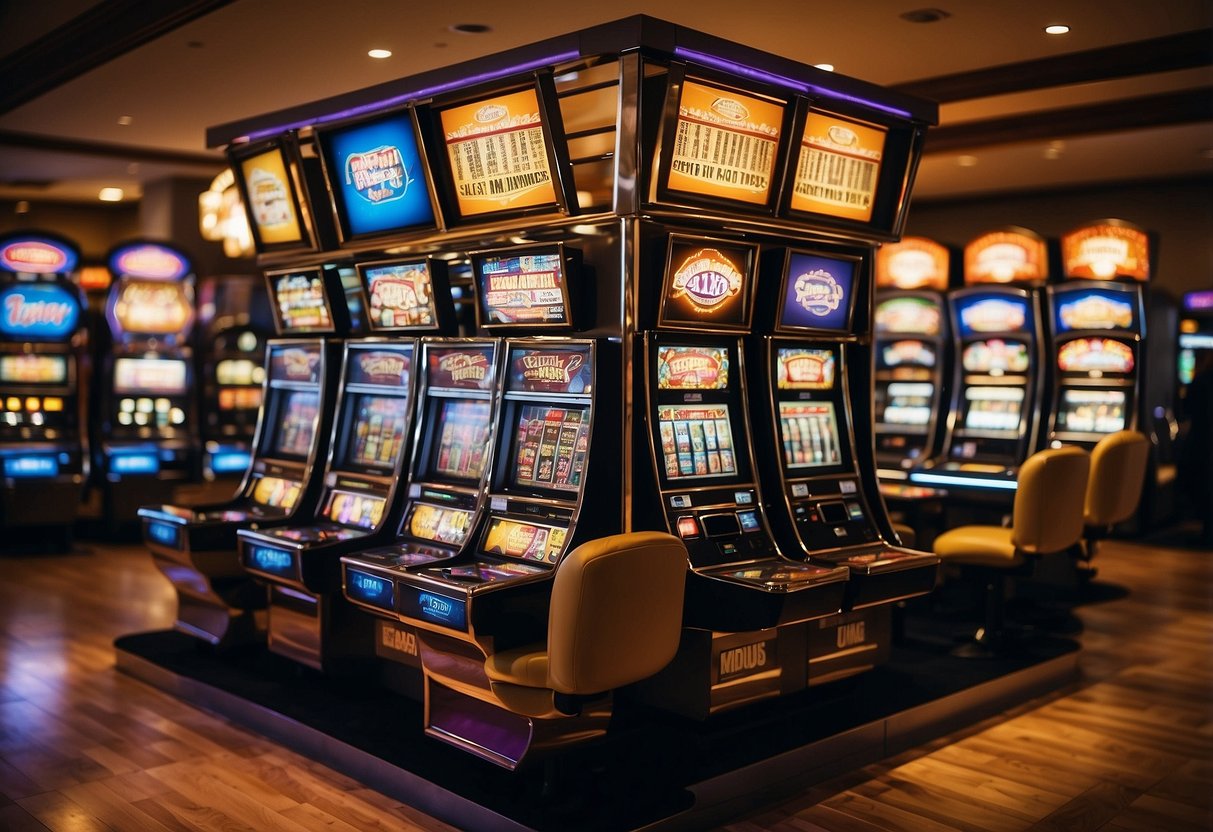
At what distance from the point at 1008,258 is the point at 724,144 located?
486 cm

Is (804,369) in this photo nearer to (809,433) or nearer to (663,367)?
(809,433)

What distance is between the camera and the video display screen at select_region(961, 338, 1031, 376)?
8.07 metres

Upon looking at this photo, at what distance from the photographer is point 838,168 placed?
4.62 m

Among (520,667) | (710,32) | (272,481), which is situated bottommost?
(520,667)

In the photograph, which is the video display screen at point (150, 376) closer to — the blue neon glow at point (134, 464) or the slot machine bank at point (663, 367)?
the blue neon glow at point (134, 464)

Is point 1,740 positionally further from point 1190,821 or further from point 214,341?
point 214,341

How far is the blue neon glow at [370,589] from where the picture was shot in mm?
4004

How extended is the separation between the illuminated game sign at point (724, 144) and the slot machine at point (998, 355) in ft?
12.8

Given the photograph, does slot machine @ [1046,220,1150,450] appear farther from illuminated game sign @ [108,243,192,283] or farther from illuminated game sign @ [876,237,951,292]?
illuminated game sign @ [108,243,192,283]

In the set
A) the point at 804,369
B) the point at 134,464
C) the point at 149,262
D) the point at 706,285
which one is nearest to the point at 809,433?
the point at 804,369

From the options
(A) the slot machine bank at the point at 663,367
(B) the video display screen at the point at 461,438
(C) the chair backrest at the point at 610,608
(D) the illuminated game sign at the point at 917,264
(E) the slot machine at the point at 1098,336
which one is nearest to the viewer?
(C) the chair backrest at the point at 610,608

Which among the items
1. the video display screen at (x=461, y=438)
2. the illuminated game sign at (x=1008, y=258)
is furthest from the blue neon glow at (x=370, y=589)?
the illuminated game sign at (x=1008, y=258)

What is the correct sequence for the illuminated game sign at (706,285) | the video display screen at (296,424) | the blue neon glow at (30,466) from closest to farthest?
1. the illuminated game sign at (706,285)
2. the video display screen at (296,424)
3. the blue neon glow at (30,466)

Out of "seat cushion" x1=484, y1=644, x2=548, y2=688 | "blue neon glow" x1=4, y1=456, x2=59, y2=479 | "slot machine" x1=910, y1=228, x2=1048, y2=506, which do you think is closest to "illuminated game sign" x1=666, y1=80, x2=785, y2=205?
"seat cushion" x1=484, y1=644, x2=548, y2=688
